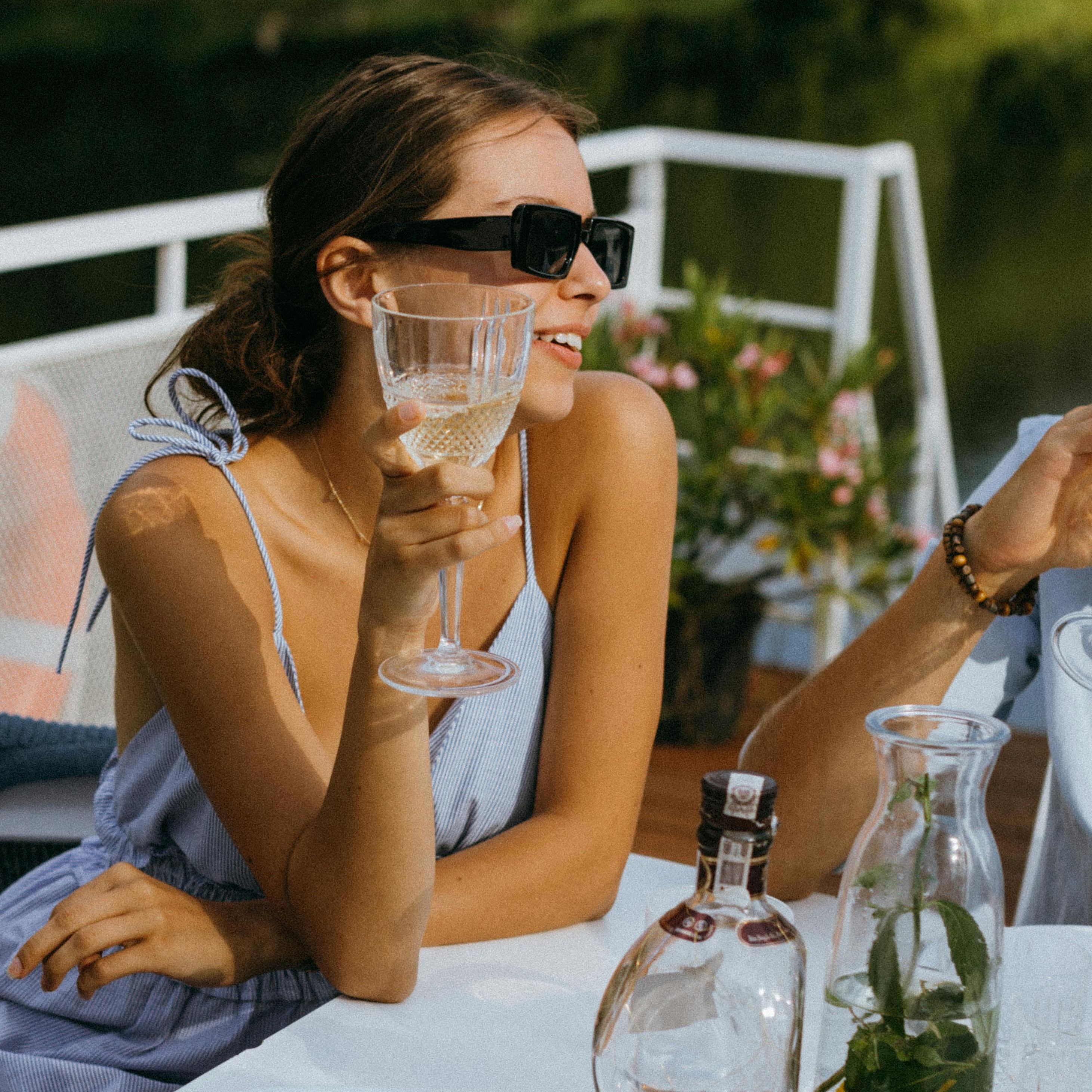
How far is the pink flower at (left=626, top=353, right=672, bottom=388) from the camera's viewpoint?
368 centimetres

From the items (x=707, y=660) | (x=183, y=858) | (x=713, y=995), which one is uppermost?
(x=713, y=995)

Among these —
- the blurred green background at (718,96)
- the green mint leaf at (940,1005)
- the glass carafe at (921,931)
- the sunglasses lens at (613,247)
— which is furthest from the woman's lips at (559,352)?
the blurred green background at (718,96)

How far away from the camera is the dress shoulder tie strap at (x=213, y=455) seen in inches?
56.7

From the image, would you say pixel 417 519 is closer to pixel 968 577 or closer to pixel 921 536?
pixel 968 577

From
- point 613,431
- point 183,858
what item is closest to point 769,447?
point 613,431

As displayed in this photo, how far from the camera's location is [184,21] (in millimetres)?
18953

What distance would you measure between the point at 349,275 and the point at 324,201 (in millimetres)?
88

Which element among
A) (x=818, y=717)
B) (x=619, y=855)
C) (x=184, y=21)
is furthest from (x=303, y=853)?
(x=184, y=21)

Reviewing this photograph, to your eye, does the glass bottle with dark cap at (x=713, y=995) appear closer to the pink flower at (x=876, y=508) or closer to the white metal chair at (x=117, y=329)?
the white metal chair at (x=117, y=329)

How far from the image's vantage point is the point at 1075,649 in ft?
3.29

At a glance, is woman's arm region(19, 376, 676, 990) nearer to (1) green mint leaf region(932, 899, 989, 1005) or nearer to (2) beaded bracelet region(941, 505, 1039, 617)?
(2) beaded bracelet region(941, 505, 1039, 617)

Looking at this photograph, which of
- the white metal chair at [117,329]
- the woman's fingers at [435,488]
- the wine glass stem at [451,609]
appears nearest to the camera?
the woman's fingers at [435,488]

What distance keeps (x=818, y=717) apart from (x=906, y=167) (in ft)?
9.40

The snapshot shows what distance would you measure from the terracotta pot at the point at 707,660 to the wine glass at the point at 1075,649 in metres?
2.63
